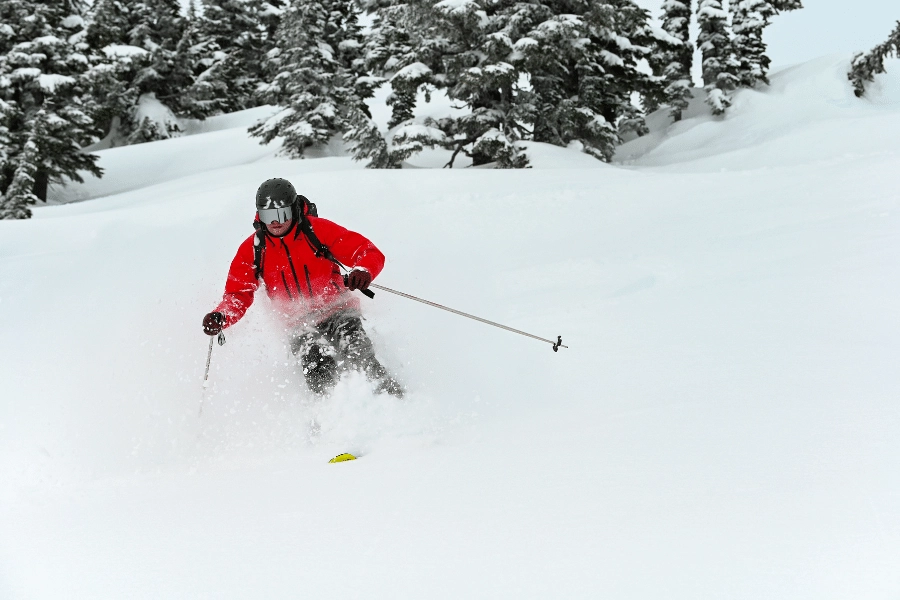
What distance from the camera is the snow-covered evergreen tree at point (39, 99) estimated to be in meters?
18.0

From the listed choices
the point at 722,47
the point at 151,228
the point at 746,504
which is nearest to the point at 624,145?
the point at 722,47

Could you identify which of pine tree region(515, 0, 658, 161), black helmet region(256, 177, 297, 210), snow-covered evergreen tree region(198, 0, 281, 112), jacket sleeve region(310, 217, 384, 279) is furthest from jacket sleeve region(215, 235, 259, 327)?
snow-covered evergreen tree region(198, 0, 281, 112)

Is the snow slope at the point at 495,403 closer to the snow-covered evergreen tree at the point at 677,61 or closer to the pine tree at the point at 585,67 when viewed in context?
the pine tree at the point at 585,67

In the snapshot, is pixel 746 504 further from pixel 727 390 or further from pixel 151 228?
pixel 151 228

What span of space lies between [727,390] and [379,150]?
506 inches

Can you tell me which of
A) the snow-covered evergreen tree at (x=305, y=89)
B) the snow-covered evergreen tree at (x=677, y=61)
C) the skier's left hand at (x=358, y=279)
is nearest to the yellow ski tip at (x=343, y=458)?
the skier's left hand at (x=358, y=279)

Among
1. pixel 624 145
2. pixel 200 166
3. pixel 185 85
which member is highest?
pixel 185 85

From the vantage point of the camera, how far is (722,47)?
905 inches

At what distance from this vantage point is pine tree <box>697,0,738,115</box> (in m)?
22.1

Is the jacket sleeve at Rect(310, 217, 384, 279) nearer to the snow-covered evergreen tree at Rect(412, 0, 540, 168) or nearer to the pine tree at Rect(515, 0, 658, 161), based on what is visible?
the snow-covered evergreen tree at Rect(412, 0, 540, 168)

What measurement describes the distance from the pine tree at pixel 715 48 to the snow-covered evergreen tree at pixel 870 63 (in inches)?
145

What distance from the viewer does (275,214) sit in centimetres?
489

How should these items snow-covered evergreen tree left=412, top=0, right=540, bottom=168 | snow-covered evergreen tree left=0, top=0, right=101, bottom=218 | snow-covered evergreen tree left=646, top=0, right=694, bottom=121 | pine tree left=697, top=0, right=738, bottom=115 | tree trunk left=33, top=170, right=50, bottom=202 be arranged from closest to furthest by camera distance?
snow-covered evergreen tree left=412, top=0, right=540, bottom=168
snow-covered evergreen tree left=0, top=0, right=101, bottom=218
tree trunk left=33, top=170, right=50, bottom=202
pine tree left=697, top=0, right=738, bottom=115
snow-covered evergreen tree left=646, top=0, right=694, bottom=121

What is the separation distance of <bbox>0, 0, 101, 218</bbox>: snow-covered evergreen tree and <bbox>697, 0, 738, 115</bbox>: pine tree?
20.1 meters
